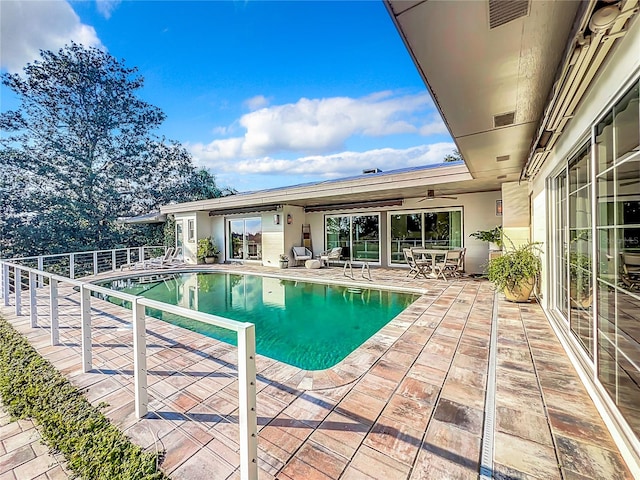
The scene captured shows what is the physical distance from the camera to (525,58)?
222 centimetres

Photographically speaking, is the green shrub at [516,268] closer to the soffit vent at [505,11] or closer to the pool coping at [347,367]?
the pool coping at [347,367]

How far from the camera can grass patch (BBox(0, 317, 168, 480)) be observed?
184 cm

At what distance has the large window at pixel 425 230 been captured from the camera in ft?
33.1

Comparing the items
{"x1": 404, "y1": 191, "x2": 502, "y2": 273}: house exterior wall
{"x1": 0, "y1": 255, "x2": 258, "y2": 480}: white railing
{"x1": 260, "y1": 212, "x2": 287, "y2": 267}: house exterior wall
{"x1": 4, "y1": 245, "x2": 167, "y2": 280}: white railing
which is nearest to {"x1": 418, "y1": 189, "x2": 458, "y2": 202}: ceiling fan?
{"x1": 404, "y1": 191, "x2": 502, "y2": 273}: house exterior wall

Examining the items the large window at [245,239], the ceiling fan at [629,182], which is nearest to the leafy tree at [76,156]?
the large window at [245,239]

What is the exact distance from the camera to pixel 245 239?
13.8m

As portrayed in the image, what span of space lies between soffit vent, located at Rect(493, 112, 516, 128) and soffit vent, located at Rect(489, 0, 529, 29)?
5.79 ft

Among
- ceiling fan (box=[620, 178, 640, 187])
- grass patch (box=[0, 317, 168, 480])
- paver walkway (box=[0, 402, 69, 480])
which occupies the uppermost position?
ceiling fan (box=[620, 178, 640, 187])

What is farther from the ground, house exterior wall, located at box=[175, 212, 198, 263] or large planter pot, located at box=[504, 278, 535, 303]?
house exterior wall, located at box=[175, 212, 198, 263]

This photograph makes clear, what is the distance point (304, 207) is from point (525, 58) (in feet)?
35.7

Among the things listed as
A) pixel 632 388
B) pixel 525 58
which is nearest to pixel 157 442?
pixel 632 388

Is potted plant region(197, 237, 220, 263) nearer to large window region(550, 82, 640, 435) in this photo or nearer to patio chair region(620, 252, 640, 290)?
large window region(550, 82, 640, 435)

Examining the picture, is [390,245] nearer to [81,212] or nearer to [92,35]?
[81,212]

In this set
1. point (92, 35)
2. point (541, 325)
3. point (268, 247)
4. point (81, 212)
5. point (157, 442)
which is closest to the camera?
point (157, 442)
